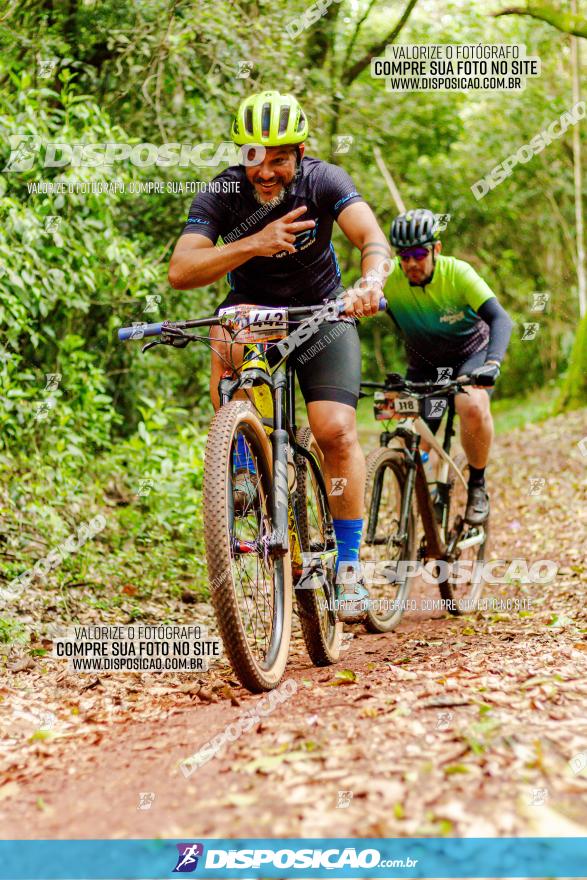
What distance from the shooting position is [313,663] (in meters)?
4.52

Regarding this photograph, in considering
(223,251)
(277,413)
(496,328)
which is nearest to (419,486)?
(496,328)

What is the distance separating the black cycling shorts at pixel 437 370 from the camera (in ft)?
20.5

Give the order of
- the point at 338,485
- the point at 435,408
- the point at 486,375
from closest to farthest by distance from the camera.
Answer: the point at 338,485, the point at 486,375, the point at 435,408

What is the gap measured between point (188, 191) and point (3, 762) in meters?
6.49

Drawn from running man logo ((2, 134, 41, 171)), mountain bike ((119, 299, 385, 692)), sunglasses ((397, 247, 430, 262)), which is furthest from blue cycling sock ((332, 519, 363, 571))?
running man logo ((2, 134, 41, 171))

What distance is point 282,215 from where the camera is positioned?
4266mm

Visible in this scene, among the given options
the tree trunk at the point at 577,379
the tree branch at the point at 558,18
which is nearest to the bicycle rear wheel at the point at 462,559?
the tree trunk at the point at 577,379

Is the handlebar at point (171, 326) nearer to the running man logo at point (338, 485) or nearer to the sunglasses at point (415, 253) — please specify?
the running man logo at point (338, 485)

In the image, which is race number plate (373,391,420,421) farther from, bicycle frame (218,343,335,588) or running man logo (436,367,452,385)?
bicycle frame (218,343,335,588)

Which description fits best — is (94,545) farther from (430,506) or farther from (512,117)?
(512,117)

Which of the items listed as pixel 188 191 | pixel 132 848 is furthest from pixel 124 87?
pixel 132 848

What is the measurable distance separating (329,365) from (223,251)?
2.47 feet

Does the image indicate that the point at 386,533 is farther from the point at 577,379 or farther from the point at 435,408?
the point at 577,379

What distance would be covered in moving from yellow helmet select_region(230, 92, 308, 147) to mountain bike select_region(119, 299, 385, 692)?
0.76m
